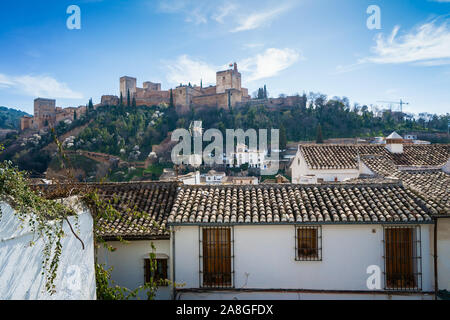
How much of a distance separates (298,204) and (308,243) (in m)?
0.90

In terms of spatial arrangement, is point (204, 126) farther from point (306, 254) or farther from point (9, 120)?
point (9, 120)

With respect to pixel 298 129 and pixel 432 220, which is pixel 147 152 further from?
pixel 432 220

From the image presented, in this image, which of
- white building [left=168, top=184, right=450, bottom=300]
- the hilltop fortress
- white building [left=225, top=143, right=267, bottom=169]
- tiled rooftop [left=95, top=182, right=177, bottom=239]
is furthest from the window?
the hilltop fortress

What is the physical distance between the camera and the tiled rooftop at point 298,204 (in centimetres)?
641

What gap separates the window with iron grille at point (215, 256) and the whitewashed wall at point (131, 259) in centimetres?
89

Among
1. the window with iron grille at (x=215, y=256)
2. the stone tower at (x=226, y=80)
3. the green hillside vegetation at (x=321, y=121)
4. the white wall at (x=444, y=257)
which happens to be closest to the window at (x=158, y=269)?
the window with iron grille at (x=215, y=256)

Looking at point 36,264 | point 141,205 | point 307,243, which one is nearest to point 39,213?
point 36,264

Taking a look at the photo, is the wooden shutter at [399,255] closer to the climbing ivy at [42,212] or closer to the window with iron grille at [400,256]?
the window with iron grille at [400,256]

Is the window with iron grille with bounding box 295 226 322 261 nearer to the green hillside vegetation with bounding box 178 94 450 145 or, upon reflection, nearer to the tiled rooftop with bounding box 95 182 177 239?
the tiled rooftop with bounding box 95 182 177 239

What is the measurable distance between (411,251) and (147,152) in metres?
57.7

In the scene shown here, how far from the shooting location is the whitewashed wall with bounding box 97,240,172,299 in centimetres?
697
